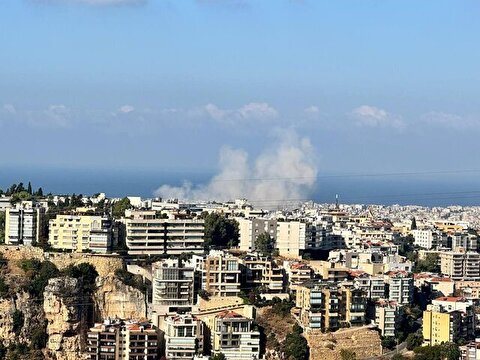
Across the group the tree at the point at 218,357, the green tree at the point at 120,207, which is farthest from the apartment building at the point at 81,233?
the tree at the point at 218,357

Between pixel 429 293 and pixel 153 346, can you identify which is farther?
pixel 429 293

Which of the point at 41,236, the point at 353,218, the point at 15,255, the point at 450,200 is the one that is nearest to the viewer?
the point at 15,255

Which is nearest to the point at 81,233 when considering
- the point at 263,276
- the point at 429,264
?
the point at 263,276

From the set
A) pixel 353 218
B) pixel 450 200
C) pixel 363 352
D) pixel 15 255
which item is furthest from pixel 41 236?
pixel 450 200

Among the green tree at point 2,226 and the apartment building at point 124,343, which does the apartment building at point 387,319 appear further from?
the green tree at point 2,226

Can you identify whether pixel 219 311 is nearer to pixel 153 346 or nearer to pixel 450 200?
pixel 153 346

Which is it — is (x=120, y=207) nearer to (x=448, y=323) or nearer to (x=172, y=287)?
(x=172, y=287)
